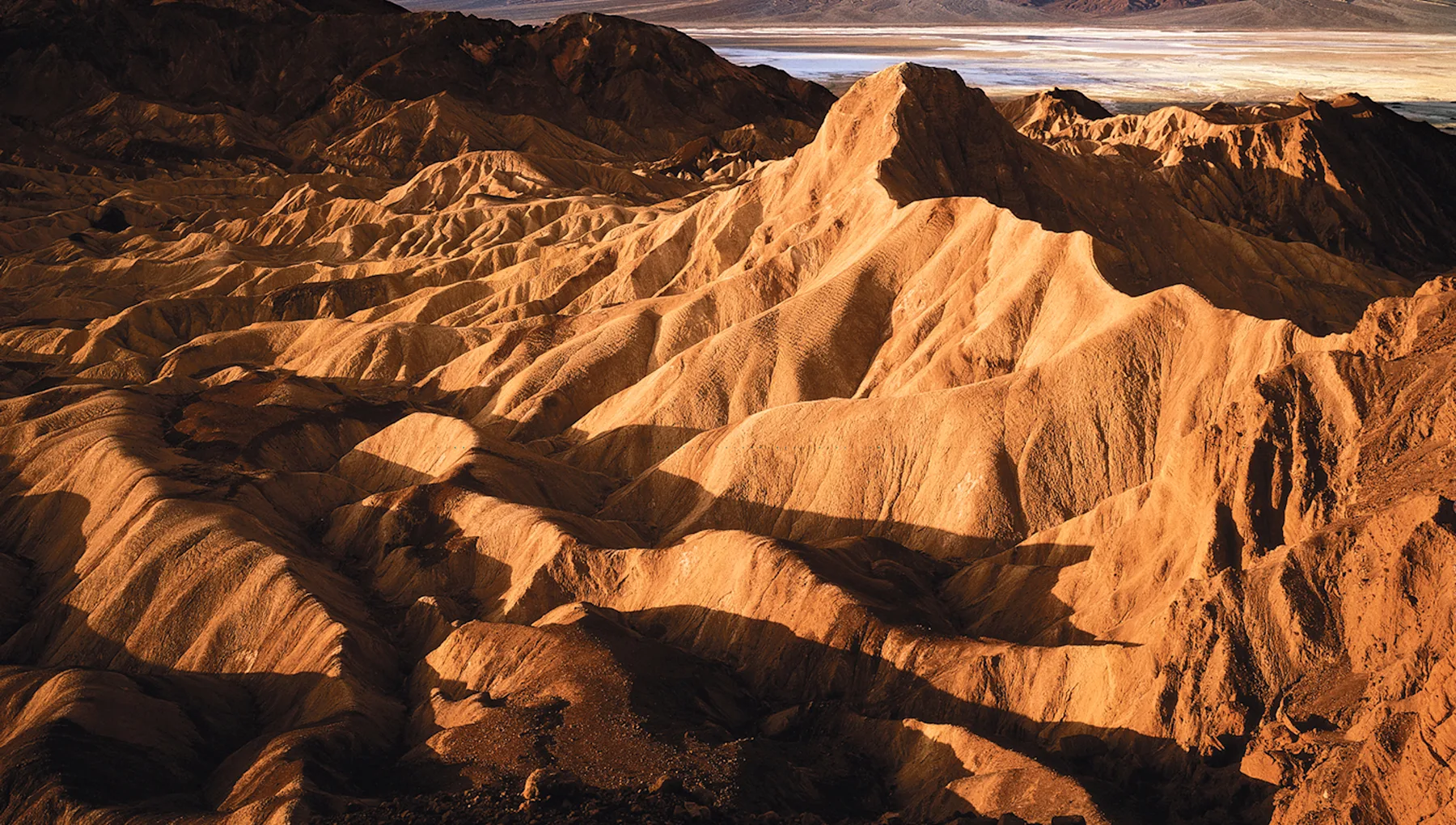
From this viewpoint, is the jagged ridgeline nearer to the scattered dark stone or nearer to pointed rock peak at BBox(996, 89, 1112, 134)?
the scattered dark stone

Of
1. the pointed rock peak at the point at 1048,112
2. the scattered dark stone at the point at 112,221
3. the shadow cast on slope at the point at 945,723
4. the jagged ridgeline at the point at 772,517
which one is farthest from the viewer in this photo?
the pointed rock peak at the point at 1048,112

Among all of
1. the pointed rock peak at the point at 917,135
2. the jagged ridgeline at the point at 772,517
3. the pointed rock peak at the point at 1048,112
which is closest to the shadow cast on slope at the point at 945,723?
the jagged ridgeline at the point at 772,517

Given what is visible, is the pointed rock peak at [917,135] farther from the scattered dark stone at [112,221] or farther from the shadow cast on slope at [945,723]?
the scattered dark stone at [112,221]

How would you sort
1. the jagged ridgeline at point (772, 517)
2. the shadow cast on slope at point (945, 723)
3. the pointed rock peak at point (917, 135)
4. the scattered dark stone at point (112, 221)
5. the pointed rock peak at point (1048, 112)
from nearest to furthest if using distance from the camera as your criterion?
the shadow cast on slope at point (945, 723), the jagged ridgeline at point (772, 517), the pointed rock peak at point (917, 135), the scattered dark stone at point (112, 221), the pointed rock peak at point (1048, 112)

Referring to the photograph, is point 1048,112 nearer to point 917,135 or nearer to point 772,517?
point 917,135

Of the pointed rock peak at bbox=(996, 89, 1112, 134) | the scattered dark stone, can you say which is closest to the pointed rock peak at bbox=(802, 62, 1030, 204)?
the pointed rock peak at bbox=(996, 89, 1112, 134)

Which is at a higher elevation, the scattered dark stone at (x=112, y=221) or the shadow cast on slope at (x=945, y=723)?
the shadow cast on slope at (x=945, y=723)

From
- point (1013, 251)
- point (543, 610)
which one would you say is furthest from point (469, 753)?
point (1013, 251)
